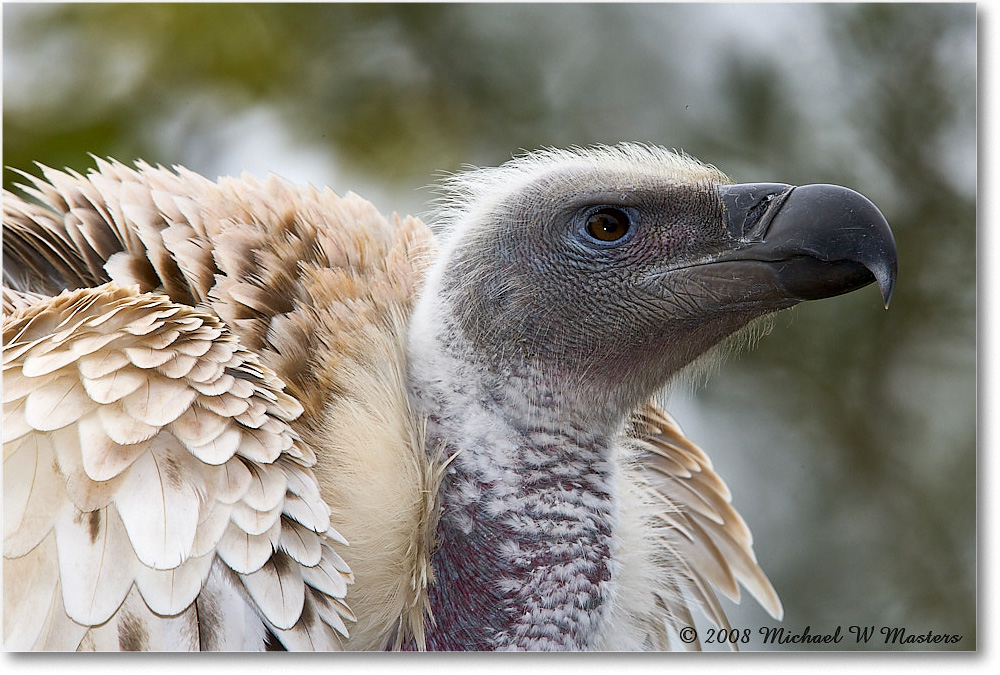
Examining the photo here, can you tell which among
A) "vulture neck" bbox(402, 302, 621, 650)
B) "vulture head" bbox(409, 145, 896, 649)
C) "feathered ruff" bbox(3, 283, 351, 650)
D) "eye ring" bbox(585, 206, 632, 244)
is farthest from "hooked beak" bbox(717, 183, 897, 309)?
"feathered ruff" bbox(3, 283, 351, 650)

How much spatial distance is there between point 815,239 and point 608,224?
0.32 metres

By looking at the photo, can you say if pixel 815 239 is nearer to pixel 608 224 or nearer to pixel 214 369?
pixel 608 224

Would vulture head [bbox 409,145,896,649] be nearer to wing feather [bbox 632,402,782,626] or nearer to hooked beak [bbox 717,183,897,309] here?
hooked beak [bbox 717,183,897,309]

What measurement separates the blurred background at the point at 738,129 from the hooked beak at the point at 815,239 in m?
0.41

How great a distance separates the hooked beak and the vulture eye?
0.57 feet

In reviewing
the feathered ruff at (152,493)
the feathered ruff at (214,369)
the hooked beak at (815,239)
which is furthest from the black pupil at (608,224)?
the feathered ruff at (152,493)

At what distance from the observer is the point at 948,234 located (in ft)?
6.00

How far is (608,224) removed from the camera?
4.95 feet

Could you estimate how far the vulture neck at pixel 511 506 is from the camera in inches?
55.8

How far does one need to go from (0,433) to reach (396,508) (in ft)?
1.83

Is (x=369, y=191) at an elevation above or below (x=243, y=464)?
above

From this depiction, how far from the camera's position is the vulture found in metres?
1.26

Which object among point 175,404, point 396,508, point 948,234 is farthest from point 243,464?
point 948,234

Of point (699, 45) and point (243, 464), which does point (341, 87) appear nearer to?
point (699, 45)
